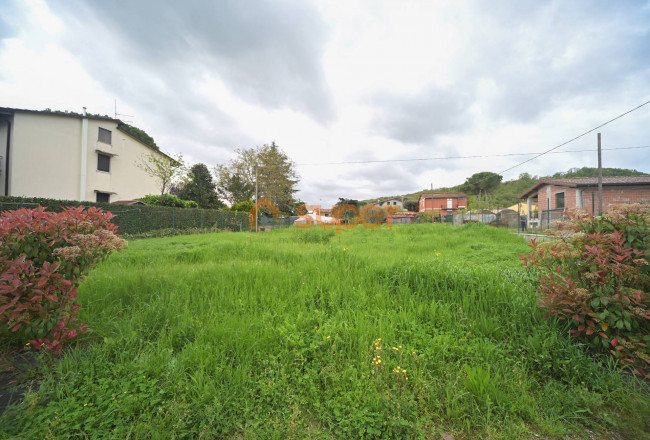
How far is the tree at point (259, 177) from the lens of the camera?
1117 inches

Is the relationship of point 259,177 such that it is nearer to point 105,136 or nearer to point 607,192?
point 105,136

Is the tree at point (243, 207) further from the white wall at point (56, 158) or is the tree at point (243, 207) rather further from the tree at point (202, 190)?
the white wall at point (56, 158)

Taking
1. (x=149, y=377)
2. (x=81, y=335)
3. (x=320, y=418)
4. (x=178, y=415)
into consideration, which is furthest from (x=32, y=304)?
(x=320, y=418)

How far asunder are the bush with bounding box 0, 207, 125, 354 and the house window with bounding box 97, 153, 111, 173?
853 inches

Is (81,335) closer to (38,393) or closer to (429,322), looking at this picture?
(38,393)

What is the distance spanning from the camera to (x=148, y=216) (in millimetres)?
12586

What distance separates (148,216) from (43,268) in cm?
1266

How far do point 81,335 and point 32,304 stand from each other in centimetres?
62

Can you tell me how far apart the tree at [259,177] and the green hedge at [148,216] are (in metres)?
10.8

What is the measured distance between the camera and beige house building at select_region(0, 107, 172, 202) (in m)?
15.8

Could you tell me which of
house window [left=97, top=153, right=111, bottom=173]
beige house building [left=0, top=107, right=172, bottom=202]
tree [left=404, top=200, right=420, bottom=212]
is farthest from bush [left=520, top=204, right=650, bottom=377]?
tree [left=404, top=200, right=420, bottom=212]

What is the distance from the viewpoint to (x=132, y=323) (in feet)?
8.41

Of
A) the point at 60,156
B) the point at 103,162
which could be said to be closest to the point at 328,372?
the point at 60,156

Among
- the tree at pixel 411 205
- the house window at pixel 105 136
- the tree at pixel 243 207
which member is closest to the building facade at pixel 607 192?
the tree at pixel 243 207
